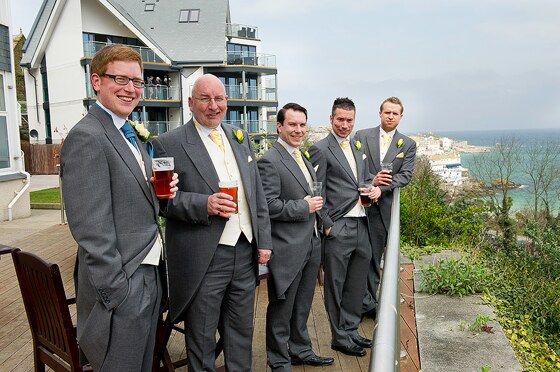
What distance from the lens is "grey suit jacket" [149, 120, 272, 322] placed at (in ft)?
9.13

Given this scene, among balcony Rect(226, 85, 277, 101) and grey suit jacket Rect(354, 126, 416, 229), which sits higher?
balcony Rect(226, 85, 277, 101)

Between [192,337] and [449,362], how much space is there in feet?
5.88

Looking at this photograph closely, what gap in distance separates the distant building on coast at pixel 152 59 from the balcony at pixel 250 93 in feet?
0.22

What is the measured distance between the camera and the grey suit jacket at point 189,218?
2.78m

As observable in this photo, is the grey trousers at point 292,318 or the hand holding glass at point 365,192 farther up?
the hand holding glass at point 365,192

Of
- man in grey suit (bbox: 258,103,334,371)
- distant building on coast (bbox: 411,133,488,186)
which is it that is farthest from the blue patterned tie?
distant building on coast (bbox: 411,133,488,186)

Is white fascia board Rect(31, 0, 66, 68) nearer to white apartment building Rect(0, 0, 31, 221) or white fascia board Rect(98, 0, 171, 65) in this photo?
white fascia board Rect(98, 0, 171, 65)

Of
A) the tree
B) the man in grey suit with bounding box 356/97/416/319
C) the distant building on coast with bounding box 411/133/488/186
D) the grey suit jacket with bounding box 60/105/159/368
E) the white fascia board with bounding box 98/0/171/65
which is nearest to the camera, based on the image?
the grey suit jacket with bounding box 60/105/159/368

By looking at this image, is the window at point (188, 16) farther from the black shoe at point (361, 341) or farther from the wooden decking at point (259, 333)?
the black shoe at point (361, 341)

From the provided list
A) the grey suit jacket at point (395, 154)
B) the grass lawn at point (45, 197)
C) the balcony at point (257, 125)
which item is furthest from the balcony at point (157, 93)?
the grey suit jacket at point (395, 154)

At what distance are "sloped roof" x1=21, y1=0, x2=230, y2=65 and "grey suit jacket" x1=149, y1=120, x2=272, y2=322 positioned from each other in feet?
106

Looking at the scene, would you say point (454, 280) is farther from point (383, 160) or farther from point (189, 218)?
point (189, 218)

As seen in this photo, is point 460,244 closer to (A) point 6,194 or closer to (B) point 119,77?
(B) point 119,77

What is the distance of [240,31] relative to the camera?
38188 mm
